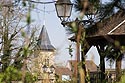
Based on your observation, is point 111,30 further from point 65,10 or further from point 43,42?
point 65,10

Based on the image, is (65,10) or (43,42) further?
(43,42)

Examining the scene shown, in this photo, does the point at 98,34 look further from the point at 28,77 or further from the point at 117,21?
the point at 28,77

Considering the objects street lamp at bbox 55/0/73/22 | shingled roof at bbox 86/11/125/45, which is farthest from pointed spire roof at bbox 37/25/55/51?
shingled roof at bbox 86/11/125/45

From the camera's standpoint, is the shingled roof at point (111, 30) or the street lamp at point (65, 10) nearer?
the street lamp at point (65, 10)

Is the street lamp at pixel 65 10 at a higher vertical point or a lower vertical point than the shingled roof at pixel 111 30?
lower

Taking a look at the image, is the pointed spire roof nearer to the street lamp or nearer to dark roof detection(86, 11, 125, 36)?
the street lamp

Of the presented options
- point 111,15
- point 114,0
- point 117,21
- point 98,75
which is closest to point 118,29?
point 117,21

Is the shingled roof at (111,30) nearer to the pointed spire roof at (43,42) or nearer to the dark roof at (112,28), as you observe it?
the dark roof at (112,28)

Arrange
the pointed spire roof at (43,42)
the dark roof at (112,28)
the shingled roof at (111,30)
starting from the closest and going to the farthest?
the pointed spire roof at (43,42) < the shingled roof at (111,30) < the dark roof at (112,28)

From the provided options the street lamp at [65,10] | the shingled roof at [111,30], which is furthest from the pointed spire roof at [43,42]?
the shingled roof at [111,30]

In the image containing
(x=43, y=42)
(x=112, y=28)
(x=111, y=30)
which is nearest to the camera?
(x=43, y=42)

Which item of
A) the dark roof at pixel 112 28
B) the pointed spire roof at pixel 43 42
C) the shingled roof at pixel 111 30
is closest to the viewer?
the pointed spire roof at pixel 43 42

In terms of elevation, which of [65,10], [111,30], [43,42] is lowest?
[43,42]

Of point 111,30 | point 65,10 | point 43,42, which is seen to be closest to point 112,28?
point 111,30
